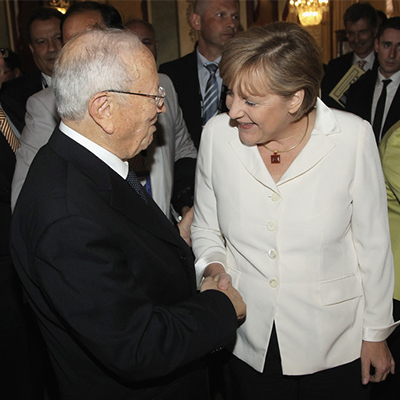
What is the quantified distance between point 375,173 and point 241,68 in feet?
1.95

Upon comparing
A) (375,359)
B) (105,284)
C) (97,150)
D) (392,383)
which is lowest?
(392,383)

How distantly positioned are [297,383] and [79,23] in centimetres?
192

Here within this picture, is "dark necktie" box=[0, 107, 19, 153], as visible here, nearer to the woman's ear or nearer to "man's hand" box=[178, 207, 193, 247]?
"man's hand" box=[178, 207, 193, 247]

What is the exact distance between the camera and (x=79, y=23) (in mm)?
2293

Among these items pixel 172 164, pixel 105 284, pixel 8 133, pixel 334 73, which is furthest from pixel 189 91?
pixel 334 73

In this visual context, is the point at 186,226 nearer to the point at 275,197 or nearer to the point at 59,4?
the point at 275,197

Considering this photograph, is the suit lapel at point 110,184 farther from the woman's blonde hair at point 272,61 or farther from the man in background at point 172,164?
the man in background at point 172,164

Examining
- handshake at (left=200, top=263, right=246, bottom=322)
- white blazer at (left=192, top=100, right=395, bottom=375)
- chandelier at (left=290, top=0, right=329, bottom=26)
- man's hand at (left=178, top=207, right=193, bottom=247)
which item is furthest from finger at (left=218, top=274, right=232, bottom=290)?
chandelier at (left=290, top=0, right=329, bottom=26)

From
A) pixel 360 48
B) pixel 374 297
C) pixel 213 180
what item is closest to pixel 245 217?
pixel 213 180

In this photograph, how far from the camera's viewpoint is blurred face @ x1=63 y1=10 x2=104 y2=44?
229 centimetres

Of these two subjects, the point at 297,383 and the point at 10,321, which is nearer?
the point at 297,383

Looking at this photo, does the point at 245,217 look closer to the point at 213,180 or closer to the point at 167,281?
Answer: the point at 213,180

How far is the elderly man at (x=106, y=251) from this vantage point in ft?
3.78

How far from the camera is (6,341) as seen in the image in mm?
2596
